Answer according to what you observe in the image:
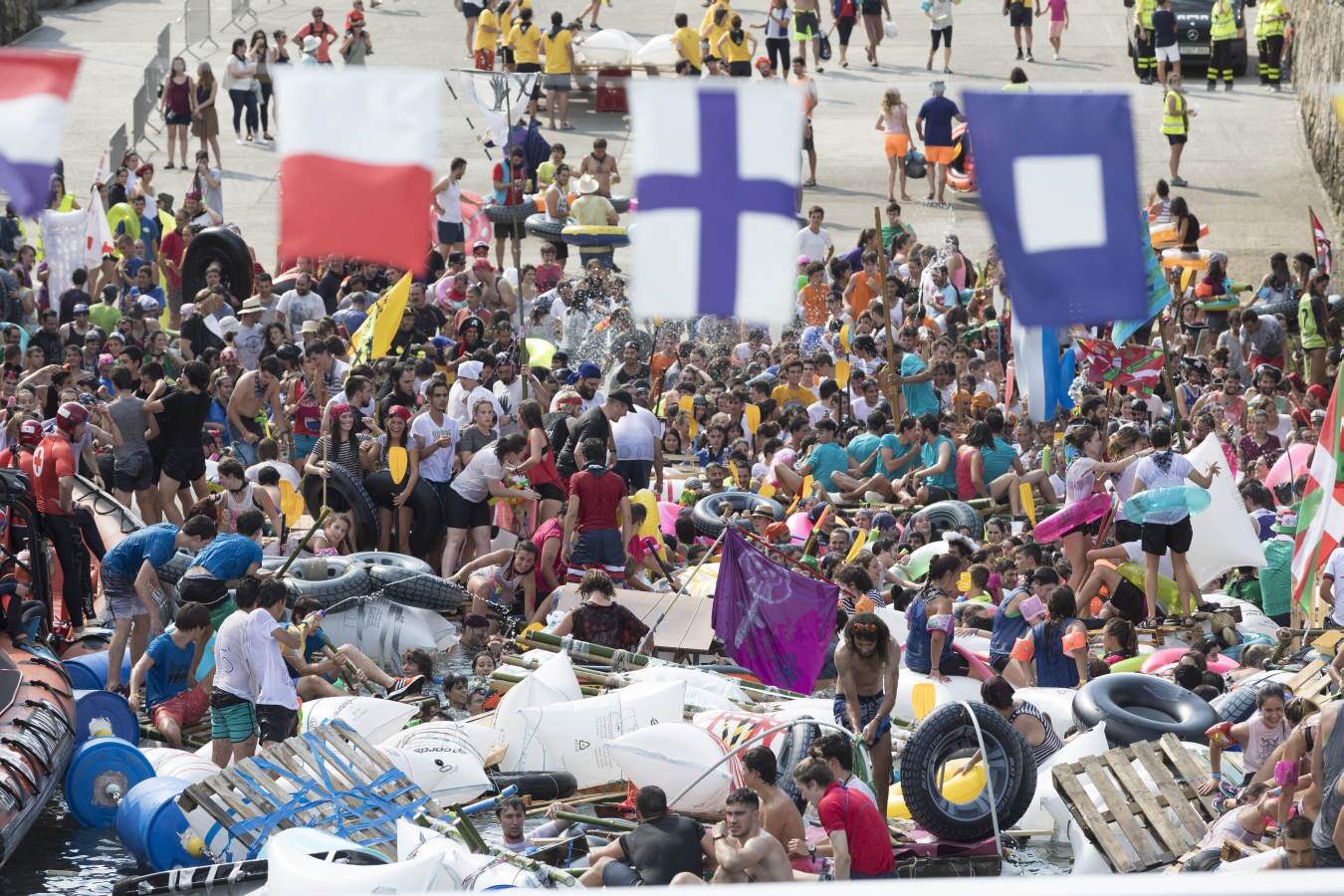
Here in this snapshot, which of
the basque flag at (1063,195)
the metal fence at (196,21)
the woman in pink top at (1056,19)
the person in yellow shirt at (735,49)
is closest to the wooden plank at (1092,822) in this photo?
the basque flag at (1063,195)

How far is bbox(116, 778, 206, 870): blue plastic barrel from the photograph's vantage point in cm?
977

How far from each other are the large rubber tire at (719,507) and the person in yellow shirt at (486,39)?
15.0 m

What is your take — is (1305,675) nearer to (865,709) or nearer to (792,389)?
(865,709)

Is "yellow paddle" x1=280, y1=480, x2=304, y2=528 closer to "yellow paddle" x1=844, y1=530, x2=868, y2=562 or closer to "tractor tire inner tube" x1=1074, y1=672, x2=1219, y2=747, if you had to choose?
"yellow paddle" x1=844, y1=530, x2=868, y2=562

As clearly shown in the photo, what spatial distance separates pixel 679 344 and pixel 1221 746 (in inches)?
409

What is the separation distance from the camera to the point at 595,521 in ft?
43.8

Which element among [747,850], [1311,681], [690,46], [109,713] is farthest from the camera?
[690,46]

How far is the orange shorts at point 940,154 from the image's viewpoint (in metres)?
25.0

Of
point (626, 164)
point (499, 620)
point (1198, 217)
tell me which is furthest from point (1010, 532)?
point (626, 164)

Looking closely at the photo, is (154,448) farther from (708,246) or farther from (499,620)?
(708,246)

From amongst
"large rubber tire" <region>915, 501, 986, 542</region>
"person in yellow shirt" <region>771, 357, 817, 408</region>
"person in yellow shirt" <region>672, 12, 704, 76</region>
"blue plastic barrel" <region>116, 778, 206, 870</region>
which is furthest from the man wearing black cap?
"person in yellow shirt" <region>672, 12, 704, 76</region>

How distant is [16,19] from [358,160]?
2617cm

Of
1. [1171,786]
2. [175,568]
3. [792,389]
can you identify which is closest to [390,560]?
[175,568]

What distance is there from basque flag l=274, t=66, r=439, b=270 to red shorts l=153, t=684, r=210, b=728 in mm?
4206
